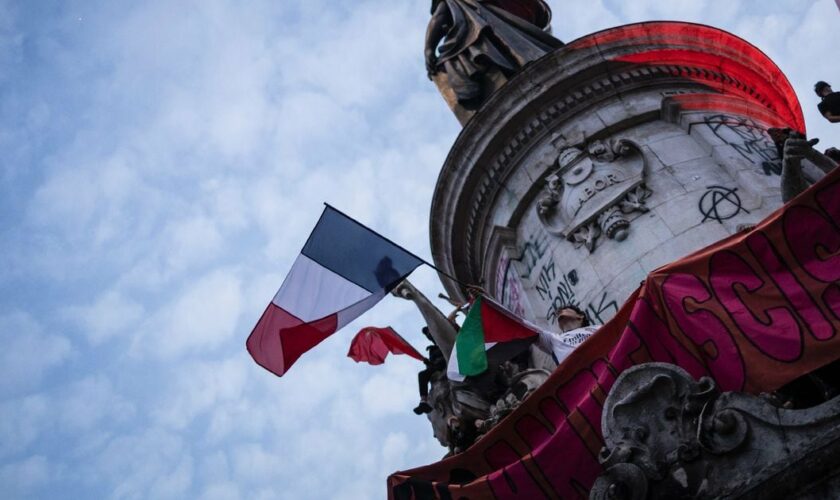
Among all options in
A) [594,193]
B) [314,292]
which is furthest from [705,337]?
[314,292]

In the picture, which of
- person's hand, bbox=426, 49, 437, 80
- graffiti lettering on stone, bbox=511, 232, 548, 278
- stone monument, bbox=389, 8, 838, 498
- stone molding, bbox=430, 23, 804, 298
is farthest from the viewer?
person's hand, bbox=426, 49, 437, 80

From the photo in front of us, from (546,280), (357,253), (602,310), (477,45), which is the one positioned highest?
(477,45)

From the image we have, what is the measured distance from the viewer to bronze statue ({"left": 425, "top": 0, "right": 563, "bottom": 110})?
14.8 m

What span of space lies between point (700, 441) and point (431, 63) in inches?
465

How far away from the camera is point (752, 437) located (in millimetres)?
5441

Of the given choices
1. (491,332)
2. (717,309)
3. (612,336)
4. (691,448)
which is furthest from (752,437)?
(491,332)

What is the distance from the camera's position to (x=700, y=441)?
5.64 m

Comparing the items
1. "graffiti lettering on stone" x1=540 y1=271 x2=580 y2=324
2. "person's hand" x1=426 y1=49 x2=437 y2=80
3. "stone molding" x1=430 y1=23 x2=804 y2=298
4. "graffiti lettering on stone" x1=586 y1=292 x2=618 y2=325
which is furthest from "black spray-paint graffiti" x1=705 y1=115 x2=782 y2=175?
"person's hand" x1=426 y1=49 x2=437 y2=80

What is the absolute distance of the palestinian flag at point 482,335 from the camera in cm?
903

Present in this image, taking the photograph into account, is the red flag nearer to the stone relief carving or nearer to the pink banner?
the pink banner

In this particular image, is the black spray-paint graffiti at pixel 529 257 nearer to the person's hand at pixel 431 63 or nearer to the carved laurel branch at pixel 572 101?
the carved laurel branch at pixel 572 101

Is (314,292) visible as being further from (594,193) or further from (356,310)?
(594,193)

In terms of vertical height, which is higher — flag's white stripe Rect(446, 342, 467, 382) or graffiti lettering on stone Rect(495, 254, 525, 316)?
graffiti lettering on stone Rect(495, 254, 525, 316)

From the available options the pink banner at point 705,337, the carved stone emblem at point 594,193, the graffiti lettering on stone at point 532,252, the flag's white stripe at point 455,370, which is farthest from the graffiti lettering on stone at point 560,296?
the pink banner at point 705,337
